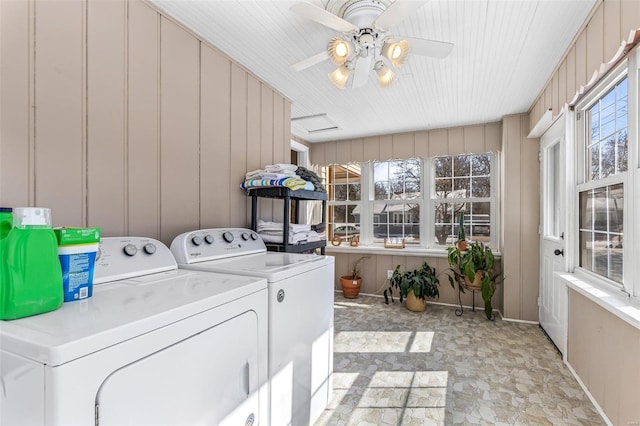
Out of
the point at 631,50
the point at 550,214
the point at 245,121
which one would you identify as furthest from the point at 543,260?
the point at 245,121

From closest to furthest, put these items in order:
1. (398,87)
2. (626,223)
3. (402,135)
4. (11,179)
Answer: (11,179) < (626,223) < (398,87) < (402,135)

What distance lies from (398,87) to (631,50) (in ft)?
4.82

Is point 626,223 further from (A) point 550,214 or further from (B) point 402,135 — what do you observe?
(B) point 402,135

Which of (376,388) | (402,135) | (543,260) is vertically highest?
(402,135)

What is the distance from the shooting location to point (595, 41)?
170cm

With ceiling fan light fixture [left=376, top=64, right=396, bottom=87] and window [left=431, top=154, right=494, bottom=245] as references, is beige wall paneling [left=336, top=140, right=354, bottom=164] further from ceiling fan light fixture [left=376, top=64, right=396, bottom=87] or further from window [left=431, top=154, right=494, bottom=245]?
ceiling fan light fixture [left=376, top=64, right=396, bottom=87]

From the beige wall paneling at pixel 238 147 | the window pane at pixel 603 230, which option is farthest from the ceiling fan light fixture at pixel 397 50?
the window pane at pixel 603 230

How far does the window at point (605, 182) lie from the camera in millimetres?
1749

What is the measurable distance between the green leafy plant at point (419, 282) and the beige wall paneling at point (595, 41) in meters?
2.44

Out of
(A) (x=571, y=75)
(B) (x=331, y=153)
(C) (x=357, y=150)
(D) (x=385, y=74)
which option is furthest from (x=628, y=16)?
(B) (x=331, y=153)

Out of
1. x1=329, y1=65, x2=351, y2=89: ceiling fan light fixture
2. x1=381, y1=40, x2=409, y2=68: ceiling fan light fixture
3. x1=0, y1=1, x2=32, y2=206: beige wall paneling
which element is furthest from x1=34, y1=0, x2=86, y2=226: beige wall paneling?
x1=381, y1=40, x2=409, y2=68: ceiling fan light fixture

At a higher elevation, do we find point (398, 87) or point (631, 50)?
point (398, 87)

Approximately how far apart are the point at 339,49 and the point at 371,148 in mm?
2777

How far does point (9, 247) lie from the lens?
2.44 feet
